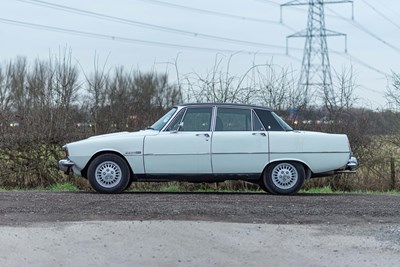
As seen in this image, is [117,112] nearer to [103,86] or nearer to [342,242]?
[103,86]

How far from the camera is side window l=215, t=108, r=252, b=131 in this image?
40.3 ft

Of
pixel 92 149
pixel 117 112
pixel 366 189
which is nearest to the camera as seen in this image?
pixel 92 149

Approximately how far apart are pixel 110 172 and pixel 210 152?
186 cm

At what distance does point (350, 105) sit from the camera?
1942cm

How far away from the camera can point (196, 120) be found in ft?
40.3

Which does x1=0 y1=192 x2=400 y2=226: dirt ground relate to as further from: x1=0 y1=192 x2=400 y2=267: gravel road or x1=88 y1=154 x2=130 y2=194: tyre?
x1=88 y1=154 x2=130 y2=194: tyre

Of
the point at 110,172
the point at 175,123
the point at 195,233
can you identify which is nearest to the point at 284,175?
the point at 175,123

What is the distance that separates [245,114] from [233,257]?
5510 millimetres

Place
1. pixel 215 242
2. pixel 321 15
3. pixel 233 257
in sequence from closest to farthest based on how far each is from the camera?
pixel 233 257, pixel 215 242, pixel 321 15

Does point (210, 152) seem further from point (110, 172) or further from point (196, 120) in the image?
point (110, 172)

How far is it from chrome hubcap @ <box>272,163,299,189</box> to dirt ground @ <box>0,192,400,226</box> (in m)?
1.00

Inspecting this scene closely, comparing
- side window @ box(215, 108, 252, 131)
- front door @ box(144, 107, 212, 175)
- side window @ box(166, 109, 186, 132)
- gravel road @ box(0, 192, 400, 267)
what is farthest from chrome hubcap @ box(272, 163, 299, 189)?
side window @ box(166, 109, 186, 132)

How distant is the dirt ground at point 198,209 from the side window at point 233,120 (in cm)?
158

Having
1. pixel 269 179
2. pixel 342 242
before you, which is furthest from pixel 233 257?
pixel 269 179
